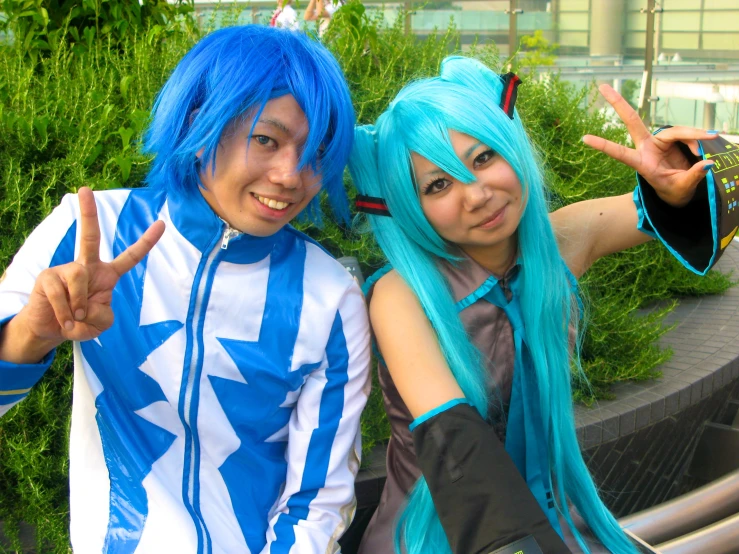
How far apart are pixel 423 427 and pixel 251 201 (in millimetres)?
566

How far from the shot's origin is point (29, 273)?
1.50 metres

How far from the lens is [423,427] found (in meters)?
1.54

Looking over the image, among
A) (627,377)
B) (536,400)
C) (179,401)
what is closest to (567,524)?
(536,400)

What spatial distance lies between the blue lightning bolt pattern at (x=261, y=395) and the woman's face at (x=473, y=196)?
0.34m

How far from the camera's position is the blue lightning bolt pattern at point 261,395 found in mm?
1639

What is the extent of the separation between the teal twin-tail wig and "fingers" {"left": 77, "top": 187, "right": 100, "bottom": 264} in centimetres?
65

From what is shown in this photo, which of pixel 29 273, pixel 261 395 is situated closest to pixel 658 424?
pixel 261 395

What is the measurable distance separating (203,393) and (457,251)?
2.14 ft

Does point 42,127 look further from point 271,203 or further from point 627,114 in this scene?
point 627,114

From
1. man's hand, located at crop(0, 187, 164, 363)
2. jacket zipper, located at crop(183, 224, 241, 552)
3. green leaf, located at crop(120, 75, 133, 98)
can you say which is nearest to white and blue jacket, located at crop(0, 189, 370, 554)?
jacket zipper, located at crop(183, 224, 241, 552)

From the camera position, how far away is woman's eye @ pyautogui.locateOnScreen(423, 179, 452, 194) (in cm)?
170

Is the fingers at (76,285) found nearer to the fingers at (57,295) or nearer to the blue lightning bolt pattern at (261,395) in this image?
the fingers at (57,295)

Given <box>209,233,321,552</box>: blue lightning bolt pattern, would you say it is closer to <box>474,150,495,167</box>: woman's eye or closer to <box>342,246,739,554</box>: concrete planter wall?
<box>474,150,495,167</box>: woman's eye

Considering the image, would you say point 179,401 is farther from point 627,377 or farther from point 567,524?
point 627,377
